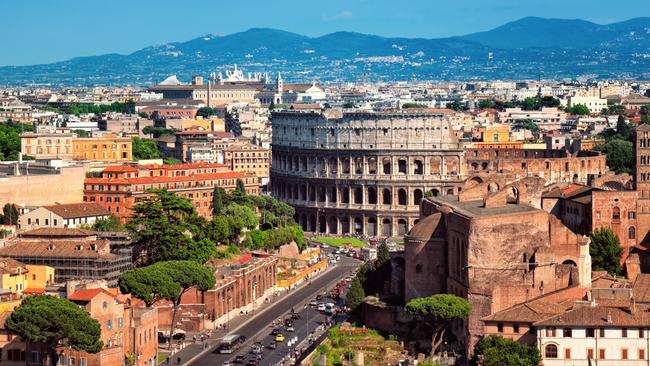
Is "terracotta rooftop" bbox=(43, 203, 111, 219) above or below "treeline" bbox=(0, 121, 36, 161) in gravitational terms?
below

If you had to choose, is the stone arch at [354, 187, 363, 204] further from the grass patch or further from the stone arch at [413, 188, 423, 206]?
the grass patch

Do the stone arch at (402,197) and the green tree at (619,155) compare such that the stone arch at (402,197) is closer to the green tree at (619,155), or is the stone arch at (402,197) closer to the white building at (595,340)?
the green tree at (619,155)

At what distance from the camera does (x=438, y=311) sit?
8175 centimetres

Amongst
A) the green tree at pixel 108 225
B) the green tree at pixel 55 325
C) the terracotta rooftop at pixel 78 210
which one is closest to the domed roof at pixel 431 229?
the green tree at pixel 55 325

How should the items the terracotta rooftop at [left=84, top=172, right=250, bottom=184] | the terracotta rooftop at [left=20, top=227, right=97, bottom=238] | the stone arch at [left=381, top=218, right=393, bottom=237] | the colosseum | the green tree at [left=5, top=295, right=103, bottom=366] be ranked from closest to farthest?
the green tree at [left=5, top=295, right=103, bottom=366], the terracotta rooftop at [left=20, top=227, right=97, bottom=238], the terracotta rooftop at [left=84, top=172, right=250, bottom=184], the stone arch at [left=381, top=218, right=393, bottom=237], the colosseum

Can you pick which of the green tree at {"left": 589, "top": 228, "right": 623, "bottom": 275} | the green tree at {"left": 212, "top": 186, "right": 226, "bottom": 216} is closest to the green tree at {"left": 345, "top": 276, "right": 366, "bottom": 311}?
the green tree at {"left": 589, "top": 228, "right": 623, "bottom": 275}

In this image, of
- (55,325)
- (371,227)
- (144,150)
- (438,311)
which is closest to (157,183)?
(371,227)

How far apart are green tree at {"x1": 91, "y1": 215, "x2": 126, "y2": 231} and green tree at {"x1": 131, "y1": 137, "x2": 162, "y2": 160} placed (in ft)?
180

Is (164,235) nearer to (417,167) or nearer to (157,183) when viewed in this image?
(157,183)

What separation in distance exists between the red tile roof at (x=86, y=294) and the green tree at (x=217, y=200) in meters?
47.1

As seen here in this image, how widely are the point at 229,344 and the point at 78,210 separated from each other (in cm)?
3494

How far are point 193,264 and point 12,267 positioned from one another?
1045cm

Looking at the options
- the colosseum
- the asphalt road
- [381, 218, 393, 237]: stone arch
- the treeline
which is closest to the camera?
the asphalt road

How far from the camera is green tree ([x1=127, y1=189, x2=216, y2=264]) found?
100562 millimetres
